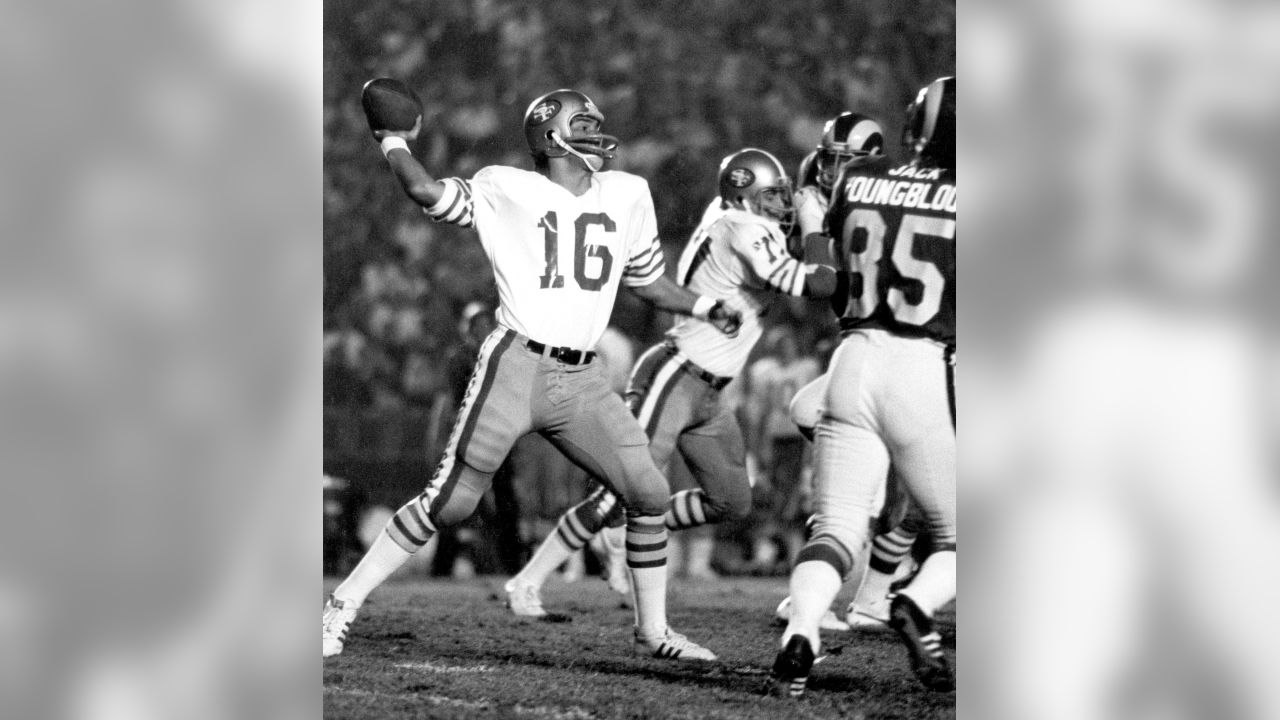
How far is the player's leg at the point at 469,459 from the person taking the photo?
3295 mm

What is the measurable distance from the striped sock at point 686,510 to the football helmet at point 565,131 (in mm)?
829

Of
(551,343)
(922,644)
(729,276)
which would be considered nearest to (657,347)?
(729,276)

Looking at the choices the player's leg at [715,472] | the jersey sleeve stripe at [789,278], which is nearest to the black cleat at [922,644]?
the player's leg at [715,472]

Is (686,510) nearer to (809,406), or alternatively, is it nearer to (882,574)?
(809,406)

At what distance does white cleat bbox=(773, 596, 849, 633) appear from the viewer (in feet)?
11.3

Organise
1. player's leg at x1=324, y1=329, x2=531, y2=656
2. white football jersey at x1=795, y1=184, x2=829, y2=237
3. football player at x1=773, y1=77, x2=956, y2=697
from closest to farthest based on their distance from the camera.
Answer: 1. player's leg at x1=324, y1=329, x2=531, y2=656
2. football player at x1=773, y1=77, x2=956, y2=697
3. white football jersey at x1=795, y1=184, x2=829, y2=237

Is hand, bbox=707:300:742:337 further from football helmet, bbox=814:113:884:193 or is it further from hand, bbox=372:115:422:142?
hand, bbox=372:115:422:142

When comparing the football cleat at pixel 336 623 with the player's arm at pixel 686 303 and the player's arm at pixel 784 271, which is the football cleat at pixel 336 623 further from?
the player's arm at pixel 784 271

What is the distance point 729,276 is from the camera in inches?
140

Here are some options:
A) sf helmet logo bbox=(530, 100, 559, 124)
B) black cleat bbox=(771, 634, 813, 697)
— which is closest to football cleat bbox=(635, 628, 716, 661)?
black cleat bbox=(771, 634, 813, 697)

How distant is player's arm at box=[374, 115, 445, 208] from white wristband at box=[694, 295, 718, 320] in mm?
672
